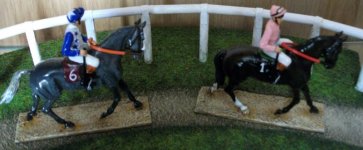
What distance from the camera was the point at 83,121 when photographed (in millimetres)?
6289

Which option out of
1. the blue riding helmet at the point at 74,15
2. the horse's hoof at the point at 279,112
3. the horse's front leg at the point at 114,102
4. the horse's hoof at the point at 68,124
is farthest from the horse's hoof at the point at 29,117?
the horse's hoof at the point at 279,112

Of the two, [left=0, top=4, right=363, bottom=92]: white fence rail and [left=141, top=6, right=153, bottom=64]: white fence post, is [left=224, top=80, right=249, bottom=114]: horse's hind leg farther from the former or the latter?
[left=141, top=6, right=153, bottom=64]: white fence post

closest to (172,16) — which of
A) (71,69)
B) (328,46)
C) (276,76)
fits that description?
(276,76)

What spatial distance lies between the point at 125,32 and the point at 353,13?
15.4 ft

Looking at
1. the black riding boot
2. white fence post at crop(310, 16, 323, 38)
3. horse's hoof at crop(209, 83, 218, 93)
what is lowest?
horse's hoof at crop(209, 83, 218, 93)

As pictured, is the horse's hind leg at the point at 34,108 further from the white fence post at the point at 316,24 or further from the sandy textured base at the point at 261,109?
the white fence post at the point at 316,24

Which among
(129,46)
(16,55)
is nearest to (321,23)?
(129,46)

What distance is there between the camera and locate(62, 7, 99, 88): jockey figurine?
5.39m

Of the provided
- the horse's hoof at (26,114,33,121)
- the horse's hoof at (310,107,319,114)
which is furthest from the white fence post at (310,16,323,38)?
the horse's hoof at (26,114,33,121)

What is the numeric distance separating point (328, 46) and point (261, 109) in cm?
140

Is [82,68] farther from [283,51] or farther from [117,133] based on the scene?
[283,51]

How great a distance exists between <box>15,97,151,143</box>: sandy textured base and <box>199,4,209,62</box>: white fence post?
4.54 feet

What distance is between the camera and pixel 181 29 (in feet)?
27.6

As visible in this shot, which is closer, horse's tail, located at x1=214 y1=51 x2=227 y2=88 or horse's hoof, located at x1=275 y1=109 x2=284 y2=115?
horse's tail, located at x1=214 y1=51 x2=227 y2=88
